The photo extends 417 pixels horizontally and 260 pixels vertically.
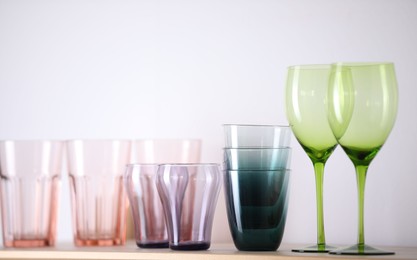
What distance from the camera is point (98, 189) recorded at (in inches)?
63.1

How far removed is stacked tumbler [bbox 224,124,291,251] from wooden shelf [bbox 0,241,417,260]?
4 centimetres

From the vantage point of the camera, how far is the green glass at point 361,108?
A: 4.38 feet

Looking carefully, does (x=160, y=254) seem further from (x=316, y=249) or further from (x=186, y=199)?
(x=316, y=249)

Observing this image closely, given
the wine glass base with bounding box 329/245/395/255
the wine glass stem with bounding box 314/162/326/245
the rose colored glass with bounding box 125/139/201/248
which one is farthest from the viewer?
the rose colored glass with bounding box 125/139/201/248

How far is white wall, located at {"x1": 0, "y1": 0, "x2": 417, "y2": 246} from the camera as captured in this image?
1.59 metres

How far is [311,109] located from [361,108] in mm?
107

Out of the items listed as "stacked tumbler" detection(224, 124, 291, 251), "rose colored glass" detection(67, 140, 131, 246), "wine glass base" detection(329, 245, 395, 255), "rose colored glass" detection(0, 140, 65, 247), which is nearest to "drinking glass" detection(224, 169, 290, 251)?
"stacked tumbler" detection(224, 124, 291, 251)

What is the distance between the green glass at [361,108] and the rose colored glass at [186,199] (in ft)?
0.85

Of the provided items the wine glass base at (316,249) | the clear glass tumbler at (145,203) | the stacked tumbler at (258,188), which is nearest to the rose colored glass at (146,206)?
the clear glass tumbler at (145,203)

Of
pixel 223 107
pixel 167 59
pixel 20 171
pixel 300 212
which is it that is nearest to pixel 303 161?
pixel 300 212

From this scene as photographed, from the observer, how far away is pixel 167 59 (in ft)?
5.94

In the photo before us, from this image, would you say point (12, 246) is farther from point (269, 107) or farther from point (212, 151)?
point (269, 107)

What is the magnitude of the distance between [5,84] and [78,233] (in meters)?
0.51

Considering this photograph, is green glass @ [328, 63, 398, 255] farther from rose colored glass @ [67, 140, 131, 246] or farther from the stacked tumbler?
rose colored glass @ [67, 140, 131, 246]
